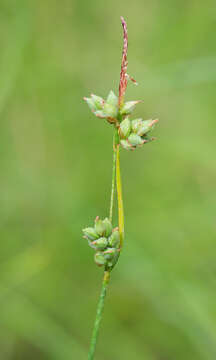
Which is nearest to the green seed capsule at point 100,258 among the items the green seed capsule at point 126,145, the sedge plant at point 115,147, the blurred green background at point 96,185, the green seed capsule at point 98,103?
the sedge plant at point 115,147

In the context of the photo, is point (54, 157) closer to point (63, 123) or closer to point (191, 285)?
point (63, 123)

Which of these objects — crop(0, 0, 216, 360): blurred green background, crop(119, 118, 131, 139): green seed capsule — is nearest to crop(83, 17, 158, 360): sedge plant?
crop(119, 118, 131, 139): green seed capsule

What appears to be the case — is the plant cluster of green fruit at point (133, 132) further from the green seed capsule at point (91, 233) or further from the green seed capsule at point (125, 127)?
the green seed capsule at point (91, 233)

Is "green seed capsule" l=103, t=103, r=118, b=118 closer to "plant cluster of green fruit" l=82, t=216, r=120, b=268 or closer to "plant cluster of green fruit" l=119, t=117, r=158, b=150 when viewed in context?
"plant cluster of green fruit" l=119, t=117, r=158, b=150

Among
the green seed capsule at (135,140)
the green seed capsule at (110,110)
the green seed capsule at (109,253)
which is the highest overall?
the green seed capsule at (110,110)

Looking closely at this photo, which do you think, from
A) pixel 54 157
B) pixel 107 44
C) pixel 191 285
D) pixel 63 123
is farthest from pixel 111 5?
pixel 191 285

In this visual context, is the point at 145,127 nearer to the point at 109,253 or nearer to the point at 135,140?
the point at 135,140
